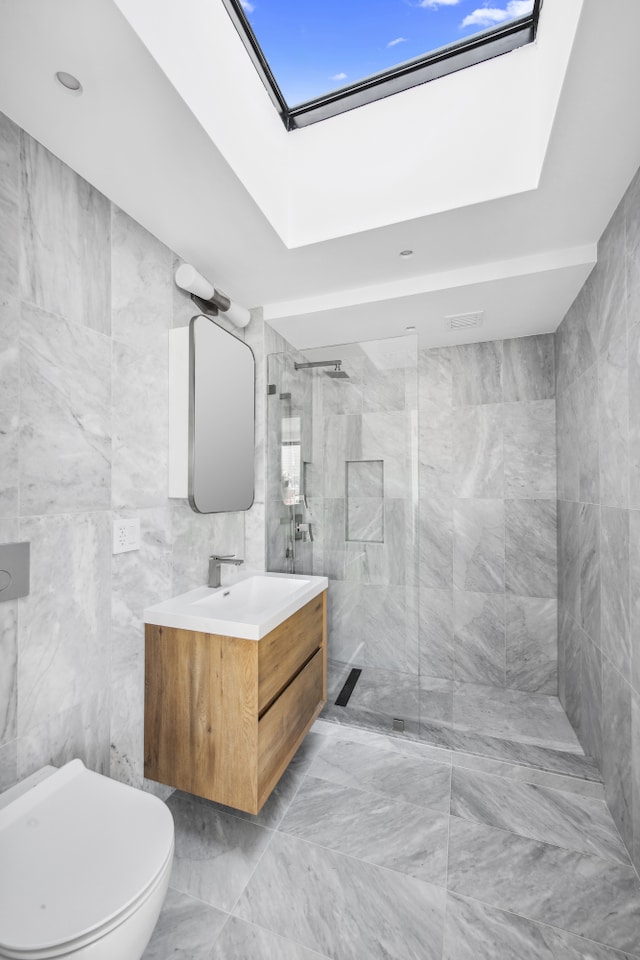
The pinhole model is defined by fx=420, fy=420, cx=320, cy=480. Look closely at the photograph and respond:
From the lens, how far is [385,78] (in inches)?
61.1

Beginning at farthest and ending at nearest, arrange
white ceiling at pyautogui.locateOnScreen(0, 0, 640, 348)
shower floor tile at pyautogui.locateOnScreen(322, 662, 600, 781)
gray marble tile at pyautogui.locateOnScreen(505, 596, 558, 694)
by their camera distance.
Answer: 1. gray marble tile at pyautogui.locateOnScreen(505, 596, 558, 694)
2. shower floor tile at pyautogui.locateOnScreen(322, 662, 600, 781)
3. white ceiling at pyautogui.locateOnScreen(0, 0, 640, 348)

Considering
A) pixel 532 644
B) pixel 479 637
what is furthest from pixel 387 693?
pixel 532 644

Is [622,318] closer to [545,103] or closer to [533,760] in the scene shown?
[545,103]

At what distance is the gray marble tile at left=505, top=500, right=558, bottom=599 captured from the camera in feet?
8.94

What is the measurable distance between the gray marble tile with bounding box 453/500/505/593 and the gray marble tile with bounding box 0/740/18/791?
8.16ft

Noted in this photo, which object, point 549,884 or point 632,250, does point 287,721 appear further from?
point 632,250

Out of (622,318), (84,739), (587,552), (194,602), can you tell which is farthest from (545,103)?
(84,739)

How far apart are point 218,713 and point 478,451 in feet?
7.37

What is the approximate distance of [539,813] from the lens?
1.71m

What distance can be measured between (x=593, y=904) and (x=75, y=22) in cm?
282

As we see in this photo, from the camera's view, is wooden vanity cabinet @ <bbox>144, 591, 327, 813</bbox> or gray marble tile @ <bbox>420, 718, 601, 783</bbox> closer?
wooden vanity cabinet @ <bbox>144, 591, 327, 813</bbox>

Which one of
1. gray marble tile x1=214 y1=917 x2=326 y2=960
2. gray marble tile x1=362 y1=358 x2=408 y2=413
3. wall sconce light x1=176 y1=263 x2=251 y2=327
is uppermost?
wall sconce light x1=176 y1=263 x2=251 y2=327

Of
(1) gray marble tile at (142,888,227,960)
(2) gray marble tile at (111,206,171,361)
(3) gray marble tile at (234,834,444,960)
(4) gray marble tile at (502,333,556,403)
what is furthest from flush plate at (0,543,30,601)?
(4) gray marble tile at (502,333,556,403)

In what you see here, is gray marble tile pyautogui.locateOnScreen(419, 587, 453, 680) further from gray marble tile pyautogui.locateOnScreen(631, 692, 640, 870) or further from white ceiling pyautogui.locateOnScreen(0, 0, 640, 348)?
white ceiling pyautogui.locateOnScreen(0, 0, 640, 348)
